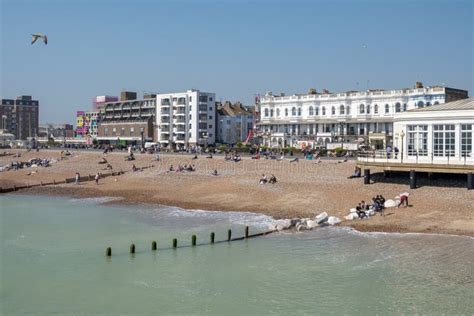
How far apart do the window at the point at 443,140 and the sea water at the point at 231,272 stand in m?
11.0

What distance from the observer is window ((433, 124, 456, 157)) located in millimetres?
38031

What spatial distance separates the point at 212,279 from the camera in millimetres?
22688

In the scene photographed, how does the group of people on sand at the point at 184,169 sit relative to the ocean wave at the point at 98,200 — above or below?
above

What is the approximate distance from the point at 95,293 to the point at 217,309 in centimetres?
467

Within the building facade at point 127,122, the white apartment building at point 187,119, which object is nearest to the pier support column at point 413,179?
the white apartment building at point 187,119

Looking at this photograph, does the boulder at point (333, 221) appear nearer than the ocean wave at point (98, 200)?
Yes

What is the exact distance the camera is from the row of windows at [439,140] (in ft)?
123

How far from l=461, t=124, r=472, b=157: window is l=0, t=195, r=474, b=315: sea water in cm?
1062

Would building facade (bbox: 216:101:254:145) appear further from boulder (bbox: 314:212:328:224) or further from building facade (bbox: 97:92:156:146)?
boulder (bbox: 314:212:328:224)

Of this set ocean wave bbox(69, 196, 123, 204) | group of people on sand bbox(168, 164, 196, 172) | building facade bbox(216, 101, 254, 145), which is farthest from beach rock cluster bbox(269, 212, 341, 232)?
building facade bbox(216, 101, 254, 145)

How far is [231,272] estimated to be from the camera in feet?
77.6

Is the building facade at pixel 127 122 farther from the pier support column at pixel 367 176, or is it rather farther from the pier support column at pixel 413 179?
the pier support column at pixel 413 179

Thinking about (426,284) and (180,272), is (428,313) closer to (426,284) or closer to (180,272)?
(426,284)

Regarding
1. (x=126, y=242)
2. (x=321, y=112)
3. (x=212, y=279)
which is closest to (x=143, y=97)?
(x=321, y=112)
